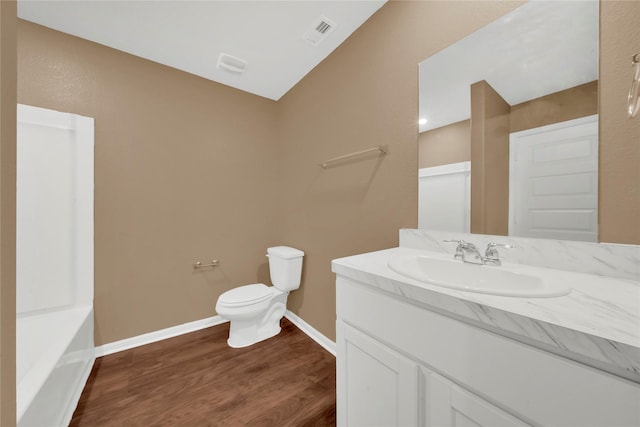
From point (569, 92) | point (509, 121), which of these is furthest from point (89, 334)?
point (569, 92)

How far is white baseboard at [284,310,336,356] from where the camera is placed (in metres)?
1.81

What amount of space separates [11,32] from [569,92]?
4.95ft

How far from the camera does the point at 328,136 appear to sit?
6.26 feet

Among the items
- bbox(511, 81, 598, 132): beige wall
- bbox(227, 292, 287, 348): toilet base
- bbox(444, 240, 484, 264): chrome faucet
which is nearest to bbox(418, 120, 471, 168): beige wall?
bbox(511, 81, 598, 132): beige wall

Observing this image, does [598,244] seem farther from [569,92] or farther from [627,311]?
[569,92]

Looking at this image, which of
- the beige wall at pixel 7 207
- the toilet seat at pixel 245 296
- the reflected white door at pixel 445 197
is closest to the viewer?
→ the beige wall at pixel 7 207

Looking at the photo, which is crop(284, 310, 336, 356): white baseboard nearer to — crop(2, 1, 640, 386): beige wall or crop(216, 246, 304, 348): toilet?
crop(2, 1, 640, 386): beige wall

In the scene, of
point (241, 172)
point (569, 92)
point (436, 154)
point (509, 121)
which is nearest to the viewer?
point (569, 92)

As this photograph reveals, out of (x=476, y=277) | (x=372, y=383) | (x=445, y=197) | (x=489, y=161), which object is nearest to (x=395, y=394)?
(x=372, y=383)

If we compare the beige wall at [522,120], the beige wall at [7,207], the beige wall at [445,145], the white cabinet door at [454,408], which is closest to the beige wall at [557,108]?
the beige wall at [522,120]

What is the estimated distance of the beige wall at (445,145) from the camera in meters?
1.13

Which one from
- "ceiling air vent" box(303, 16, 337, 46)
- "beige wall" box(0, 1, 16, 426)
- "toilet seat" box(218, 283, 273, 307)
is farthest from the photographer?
"toilet seat" box(218, 283, 273, 307)

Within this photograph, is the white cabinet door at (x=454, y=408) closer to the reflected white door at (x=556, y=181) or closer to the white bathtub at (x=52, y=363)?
the reflected white door at (x=556, y=181)

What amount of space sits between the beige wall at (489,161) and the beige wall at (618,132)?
26 cm
